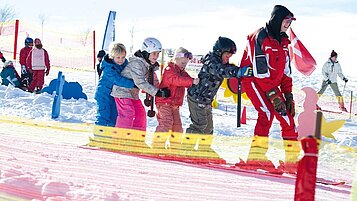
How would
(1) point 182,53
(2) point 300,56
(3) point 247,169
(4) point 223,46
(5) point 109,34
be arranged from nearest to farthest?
(3) point 247,169 < (4) point 223,46 < (1) point 182,53 < (2) point 300,56 < (5) point 109,34

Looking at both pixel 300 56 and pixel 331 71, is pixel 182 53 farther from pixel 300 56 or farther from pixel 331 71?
pixel 331 71

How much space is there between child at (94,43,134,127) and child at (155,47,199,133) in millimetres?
427

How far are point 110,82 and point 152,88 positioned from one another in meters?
0.65

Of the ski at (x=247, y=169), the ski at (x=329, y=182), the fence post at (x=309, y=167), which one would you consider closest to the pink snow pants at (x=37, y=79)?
the ski at (x=247, y=169)

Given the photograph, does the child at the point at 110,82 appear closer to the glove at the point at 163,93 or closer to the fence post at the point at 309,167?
the glove at the point at 163,93

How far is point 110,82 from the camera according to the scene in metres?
7.42

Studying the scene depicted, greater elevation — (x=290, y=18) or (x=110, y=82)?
(x=290, y=18)

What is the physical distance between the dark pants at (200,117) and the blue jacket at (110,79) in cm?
81

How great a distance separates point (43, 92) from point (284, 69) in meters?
9.23

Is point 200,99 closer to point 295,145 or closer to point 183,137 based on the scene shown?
point 183,137

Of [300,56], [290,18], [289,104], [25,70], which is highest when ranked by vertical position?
[290,18]

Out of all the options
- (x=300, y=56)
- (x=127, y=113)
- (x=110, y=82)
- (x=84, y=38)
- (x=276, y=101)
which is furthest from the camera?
(x=84, y=38)

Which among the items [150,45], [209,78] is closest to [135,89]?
[150,45]

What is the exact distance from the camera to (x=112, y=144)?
22.5 ft
